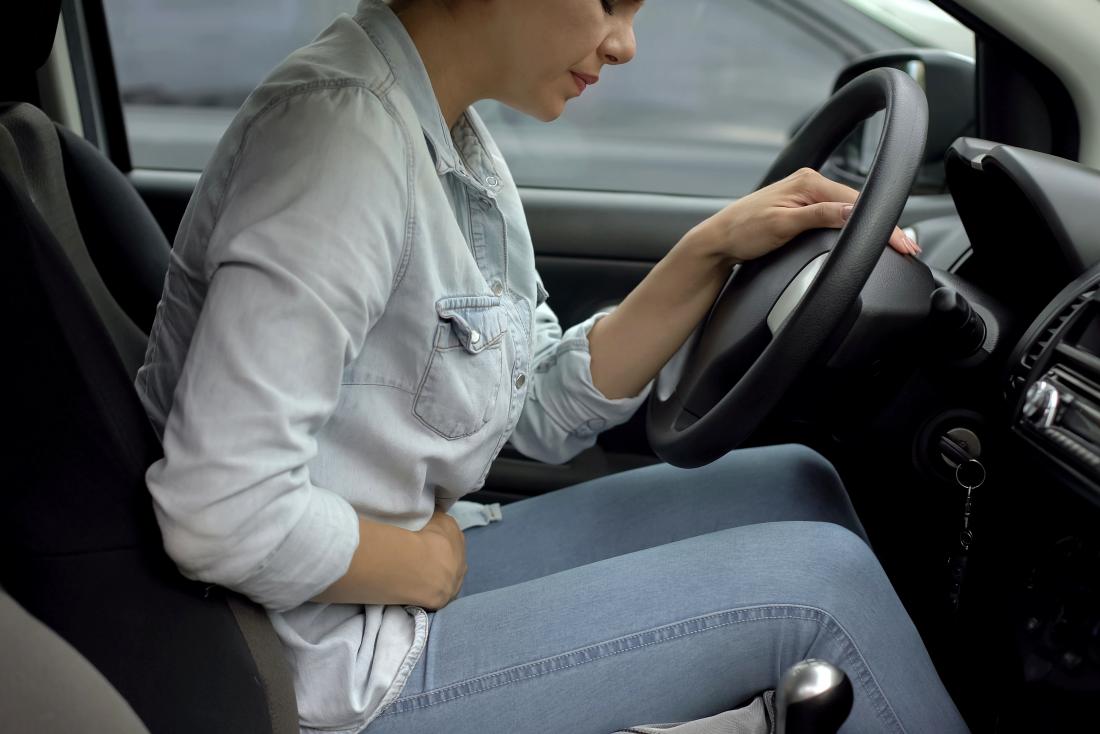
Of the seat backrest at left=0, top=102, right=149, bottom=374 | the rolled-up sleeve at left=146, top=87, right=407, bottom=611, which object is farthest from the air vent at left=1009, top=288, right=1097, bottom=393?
the seat backrest at left=0, top=102, right=149, bottom=374

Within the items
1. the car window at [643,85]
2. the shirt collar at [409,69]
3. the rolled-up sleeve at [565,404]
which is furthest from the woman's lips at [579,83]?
the car window at [643,85]

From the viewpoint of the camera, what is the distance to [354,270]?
2.42 ft

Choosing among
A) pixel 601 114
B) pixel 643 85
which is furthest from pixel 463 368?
pixel 643 85

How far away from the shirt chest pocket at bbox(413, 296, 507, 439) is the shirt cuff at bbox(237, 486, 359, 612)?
4.9 inches

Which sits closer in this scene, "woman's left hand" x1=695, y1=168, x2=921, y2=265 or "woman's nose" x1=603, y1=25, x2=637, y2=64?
"woman's nose" x1=603, y1=25, x2=637, y2=64

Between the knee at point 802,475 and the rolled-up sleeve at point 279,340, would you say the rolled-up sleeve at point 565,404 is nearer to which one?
the knee at point 802,475

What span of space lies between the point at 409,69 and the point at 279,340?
29cm

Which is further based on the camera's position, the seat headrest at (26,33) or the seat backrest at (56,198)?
the seat backrest at (56,198)

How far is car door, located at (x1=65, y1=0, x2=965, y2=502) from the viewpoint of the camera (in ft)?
5.93

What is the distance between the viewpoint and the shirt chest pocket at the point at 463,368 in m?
0.87

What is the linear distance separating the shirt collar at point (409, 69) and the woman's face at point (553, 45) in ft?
0.23

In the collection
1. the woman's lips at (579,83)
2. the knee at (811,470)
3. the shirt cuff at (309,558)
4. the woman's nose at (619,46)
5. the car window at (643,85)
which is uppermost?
the woman's nose at (619,46)

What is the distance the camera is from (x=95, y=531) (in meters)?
0.72

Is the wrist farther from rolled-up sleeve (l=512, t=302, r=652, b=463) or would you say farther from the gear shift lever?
the gear shift lever
